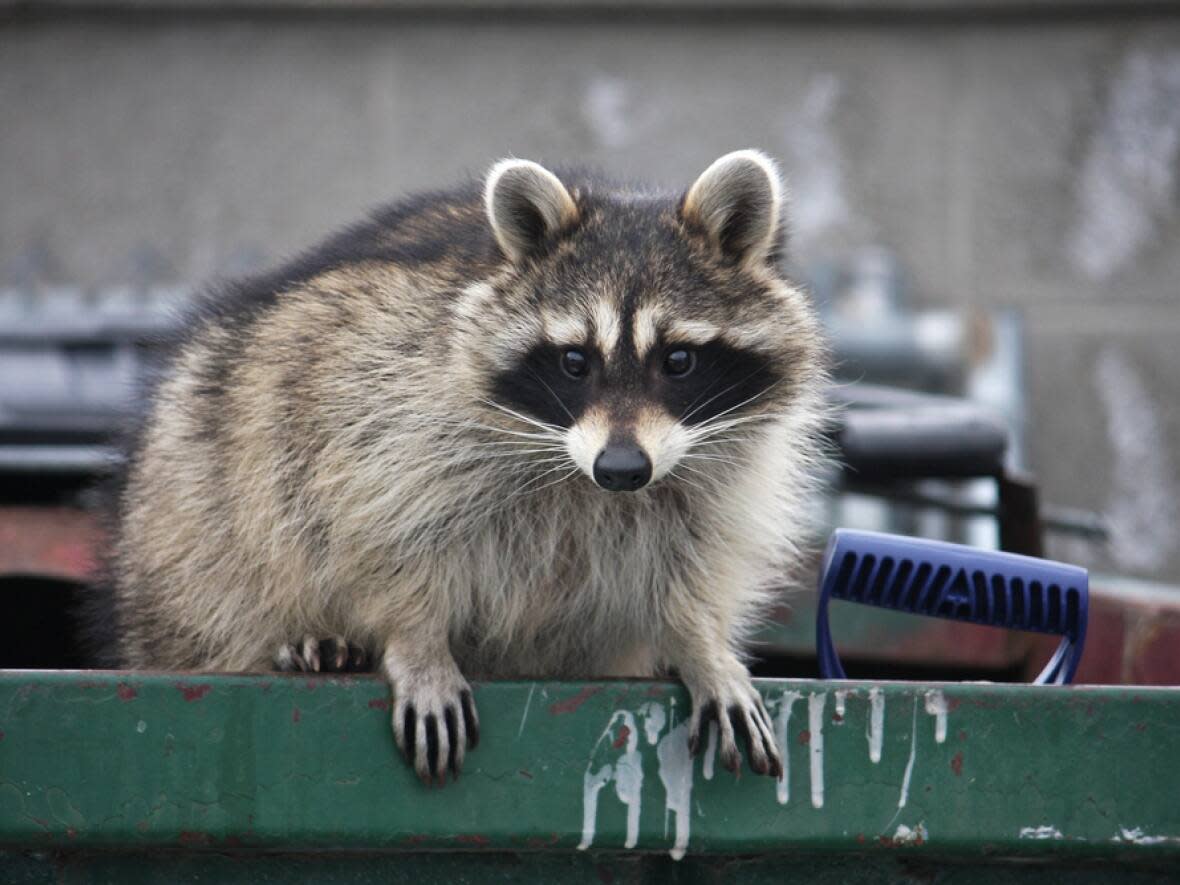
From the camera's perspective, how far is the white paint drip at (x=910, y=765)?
171 cm

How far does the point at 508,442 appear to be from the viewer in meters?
2.29

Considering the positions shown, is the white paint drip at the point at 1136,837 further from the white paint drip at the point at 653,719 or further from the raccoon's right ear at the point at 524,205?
the raccoon's right ear at the point at 524,205

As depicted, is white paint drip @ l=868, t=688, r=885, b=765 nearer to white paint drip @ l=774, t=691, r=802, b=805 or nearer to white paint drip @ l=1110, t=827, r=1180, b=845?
white paint drip @ l=774, t=691, r=802, b=805

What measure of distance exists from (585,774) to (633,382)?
0.65m

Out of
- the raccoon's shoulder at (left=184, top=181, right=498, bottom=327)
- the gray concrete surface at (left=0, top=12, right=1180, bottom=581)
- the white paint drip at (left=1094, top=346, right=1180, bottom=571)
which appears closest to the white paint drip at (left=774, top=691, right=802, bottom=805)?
the raccoon's shoulder at (left=184, top=181, right=498, bottom=327)

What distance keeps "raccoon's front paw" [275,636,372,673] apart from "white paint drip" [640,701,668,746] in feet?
2.31

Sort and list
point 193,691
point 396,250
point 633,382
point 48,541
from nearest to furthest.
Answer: point 193,691 → point 633,382 → point 396,250 → point 48,541

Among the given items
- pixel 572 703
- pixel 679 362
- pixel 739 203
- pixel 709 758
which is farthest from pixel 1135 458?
pixel 572 703

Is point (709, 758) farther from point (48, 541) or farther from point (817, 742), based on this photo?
point (48, 541)

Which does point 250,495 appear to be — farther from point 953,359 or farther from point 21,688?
point 953,359

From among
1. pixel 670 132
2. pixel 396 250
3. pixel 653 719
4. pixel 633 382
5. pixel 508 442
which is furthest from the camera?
pixel 670 132

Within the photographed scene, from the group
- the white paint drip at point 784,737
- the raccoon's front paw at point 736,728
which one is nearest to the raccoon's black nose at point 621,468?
the raccoon's front paw at point 736,728

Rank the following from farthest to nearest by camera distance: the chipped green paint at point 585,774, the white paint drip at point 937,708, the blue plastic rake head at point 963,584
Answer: the blue plastic rake head at point 963,584 < the white paint drip at point 937,708 < the chipped green paint at point 585,774

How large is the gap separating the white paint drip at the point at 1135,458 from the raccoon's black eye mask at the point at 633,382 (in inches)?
139
